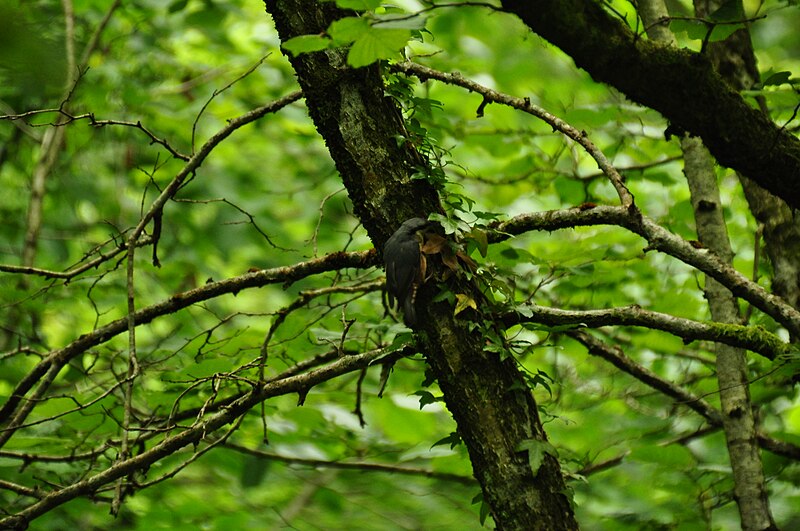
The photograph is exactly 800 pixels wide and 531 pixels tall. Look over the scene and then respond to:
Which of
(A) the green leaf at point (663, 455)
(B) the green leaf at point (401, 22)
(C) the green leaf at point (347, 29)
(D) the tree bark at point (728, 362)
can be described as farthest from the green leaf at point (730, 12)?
(A) the green leaf at point (663, 455)

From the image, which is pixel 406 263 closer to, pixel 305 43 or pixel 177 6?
pixel 305 43

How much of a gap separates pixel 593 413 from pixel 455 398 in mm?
1647

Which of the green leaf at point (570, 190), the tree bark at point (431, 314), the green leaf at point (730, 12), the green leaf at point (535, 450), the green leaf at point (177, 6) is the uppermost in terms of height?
the green leaf at point (177, 6)

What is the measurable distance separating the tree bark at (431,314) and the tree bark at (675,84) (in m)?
0.45

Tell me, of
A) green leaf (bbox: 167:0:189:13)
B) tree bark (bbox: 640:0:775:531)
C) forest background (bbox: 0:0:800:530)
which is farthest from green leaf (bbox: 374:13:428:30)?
green leaf (bbox: 167:0:189:13)

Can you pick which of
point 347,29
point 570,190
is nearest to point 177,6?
point 570,190

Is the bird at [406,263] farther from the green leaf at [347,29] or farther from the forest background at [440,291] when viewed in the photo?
the green leaf at [347,29]

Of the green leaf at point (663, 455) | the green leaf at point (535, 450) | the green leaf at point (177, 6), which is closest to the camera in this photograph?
the green leaf at point (535, 450)

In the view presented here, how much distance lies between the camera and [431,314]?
167 centimetres

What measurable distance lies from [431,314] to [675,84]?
0.69 meters

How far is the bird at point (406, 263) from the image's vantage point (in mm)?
1606

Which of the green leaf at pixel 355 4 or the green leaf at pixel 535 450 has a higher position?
the green leaf at pixel 355 4

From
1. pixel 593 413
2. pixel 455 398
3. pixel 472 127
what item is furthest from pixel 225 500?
pixel 455 398

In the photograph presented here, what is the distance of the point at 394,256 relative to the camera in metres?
1.61
